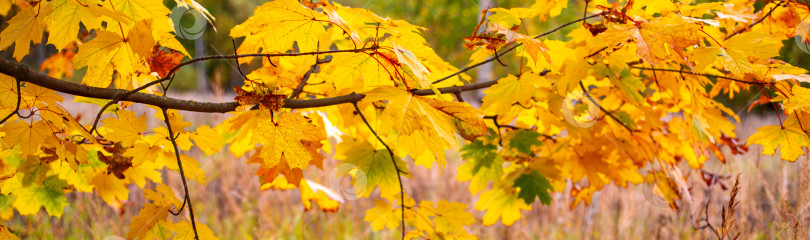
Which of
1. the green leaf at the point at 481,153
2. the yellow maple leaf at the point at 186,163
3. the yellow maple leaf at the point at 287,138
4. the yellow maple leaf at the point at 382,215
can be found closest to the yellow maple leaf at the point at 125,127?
the yellow maple leaf at the point at 186,163

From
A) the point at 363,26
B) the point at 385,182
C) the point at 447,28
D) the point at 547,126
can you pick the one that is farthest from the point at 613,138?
the point at 447,28

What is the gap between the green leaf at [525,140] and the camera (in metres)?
1.45

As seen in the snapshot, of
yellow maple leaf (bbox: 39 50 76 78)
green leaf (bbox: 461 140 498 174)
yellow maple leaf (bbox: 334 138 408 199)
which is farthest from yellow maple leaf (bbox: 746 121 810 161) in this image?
yellow maple leaf (bbox: 39 50 76 78)

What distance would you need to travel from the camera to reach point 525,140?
4.76 feet

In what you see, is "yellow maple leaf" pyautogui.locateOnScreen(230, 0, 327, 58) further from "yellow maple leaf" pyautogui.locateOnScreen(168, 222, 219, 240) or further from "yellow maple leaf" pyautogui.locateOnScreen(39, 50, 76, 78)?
"yellow maple leaf" pyautogui.locateOnScreen(39, 50, 76, 78)

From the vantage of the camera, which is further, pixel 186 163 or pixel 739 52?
pixel 186 163

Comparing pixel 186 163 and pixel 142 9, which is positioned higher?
pixel 142 9

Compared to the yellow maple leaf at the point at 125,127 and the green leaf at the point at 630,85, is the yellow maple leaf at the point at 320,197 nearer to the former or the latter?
the yellow maple leaf at the point at 125,127

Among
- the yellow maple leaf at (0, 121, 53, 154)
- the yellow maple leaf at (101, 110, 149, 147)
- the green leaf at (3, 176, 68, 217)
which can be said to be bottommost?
the green leaf at (3, 176, 68, 217)

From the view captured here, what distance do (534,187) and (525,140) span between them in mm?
141

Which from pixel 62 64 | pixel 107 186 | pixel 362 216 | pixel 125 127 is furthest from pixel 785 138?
pixel 362 216
